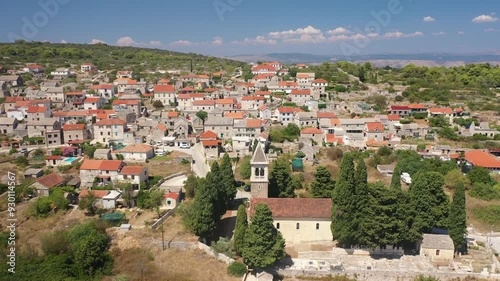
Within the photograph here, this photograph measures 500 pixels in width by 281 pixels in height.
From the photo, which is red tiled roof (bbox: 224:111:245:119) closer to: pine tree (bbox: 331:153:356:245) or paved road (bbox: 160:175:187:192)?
paved road (bbox: 160:175:187:192)

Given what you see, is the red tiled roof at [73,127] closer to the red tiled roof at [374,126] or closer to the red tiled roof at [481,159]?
the red tiled roof at [374,126]

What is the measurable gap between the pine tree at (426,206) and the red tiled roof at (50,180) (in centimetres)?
3674

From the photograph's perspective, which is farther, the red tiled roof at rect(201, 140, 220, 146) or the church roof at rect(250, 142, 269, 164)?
the red tiled roof at rect(201, 140, 220, 146)

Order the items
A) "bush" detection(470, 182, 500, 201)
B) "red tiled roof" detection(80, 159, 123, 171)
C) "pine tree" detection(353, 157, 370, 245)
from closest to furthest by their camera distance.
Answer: "pine tree" detection(353, 157, 370, 245) < "bush" detection(470, 182, 500, 201) < "red tiled roof" detection(80, 159, 123, 171)

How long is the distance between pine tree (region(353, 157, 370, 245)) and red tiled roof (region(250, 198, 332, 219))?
2286 millimetres

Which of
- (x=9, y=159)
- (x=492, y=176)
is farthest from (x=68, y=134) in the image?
(x=492, y=176)

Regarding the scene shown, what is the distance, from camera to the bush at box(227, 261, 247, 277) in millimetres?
25703

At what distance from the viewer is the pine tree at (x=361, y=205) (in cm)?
2827

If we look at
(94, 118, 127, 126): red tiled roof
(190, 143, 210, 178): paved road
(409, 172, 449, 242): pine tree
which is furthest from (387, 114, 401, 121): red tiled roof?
(94, 118, 127, 126): red tiled roof

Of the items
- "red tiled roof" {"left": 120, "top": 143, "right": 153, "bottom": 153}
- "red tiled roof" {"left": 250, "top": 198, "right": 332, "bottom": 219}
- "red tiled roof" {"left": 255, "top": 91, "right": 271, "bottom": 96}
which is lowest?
"red tiled roof" {"left": 250, "top": 198, "right": 332, "bottom": 219}

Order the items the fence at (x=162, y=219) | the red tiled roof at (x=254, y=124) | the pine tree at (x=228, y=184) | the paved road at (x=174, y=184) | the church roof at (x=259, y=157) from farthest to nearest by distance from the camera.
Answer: the red tiled roof at (x=254, y=124) < the paved road at (x=174, y=184) < the pine tree at (x=228, y=184) < the fence at (x=162, y=219) < the church roof at (x=259, y=157)

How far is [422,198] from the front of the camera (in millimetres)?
29328

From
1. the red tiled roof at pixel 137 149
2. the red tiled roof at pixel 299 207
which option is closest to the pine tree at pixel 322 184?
the red tiled roof at pixel 299 207

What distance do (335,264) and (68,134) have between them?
1852 inches
